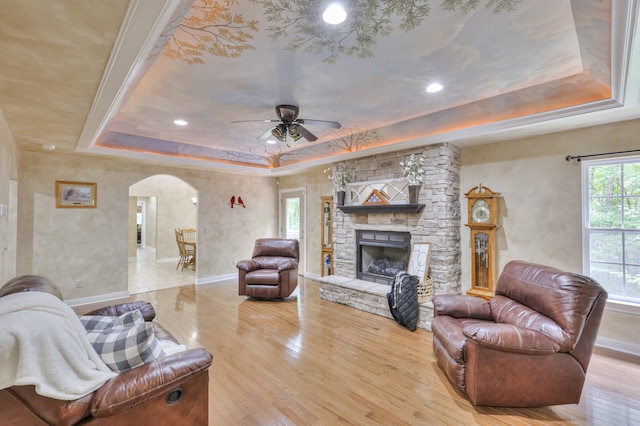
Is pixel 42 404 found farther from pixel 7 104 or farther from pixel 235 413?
pixel 7 104

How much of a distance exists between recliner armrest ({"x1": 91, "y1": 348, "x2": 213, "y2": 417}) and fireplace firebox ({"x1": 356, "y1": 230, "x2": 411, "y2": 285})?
3445mm

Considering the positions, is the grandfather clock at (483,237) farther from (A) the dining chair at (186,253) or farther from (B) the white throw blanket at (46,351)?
(A) the dining chair at (186,253)

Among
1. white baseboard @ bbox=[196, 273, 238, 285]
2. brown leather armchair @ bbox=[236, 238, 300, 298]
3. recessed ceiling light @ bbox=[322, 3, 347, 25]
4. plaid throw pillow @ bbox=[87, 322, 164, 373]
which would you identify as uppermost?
recessed ceiling light @ bbox=[322, 3, 347, 25]

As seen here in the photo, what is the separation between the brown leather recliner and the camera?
1152mm

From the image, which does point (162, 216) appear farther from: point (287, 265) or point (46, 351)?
point (46, 351)

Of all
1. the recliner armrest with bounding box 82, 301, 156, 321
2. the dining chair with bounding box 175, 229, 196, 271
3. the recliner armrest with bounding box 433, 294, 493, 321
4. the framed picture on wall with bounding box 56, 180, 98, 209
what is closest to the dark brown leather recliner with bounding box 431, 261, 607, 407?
the recliner armrest with bounding box 433, 294, 493, 321

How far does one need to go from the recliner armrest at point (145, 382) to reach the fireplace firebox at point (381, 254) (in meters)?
3.45

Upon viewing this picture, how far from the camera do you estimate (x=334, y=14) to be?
6.15ft

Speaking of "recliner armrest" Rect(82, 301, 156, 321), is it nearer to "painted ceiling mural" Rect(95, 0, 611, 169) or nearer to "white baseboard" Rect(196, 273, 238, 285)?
"painted ceiling mural" Rect(95, 0, 611, 169)

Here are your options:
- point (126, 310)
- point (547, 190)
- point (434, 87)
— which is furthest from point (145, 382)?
point (547, 190)

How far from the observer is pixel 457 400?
7.47 feet

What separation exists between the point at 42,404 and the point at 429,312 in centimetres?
358

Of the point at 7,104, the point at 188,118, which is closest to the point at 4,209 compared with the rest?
the point at 7,104

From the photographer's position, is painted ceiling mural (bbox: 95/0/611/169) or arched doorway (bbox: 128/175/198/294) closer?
painted ceiling mural (bbox: 95/0/611/169)
